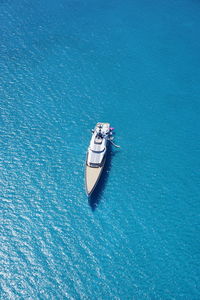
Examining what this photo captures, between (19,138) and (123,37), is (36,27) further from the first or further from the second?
(19,138)

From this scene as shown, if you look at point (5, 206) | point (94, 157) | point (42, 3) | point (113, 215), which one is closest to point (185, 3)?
point (42, 3)

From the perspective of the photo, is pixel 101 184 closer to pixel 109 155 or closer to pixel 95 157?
pixel 95 157

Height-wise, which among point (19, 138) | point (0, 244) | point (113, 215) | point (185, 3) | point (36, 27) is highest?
point (185, 3)

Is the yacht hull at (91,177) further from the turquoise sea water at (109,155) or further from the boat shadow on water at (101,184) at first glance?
the turquoise sea water at (109,155)

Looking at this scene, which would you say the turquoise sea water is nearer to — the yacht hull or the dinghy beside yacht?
the yacht hull

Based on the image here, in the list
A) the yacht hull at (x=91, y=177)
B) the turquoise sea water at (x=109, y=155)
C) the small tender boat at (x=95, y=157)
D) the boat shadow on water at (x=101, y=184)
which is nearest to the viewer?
the turquoise sea water at (x=109, y=155)

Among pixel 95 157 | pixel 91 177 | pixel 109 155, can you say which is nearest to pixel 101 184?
pixel 91 177

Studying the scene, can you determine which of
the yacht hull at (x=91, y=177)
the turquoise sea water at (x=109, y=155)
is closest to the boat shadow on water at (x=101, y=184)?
the turquoise sea water at (x=109, y=155)

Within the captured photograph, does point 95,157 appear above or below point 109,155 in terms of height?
below
